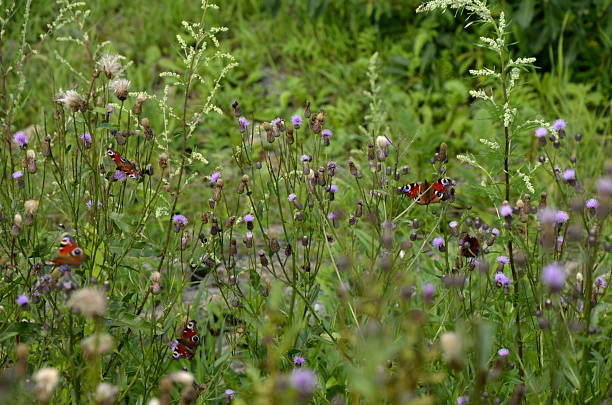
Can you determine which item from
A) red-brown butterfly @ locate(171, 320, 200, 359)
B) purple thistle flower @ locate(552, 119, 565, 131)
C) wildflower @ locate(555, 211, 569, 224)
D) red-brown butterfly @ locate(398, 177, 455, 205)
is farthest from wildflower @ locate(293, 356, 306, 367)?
purple thistle flower @ locate(552, 119, 565, 131)

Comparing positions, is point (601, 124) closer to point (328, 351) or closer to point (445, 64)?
point (445, 64)

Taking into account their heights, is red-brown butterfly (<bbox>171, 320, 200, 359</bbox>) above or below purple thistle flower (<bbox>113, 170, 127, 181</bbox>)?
below

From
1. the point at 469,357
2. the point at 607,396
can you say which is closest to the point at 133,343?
the point at 469,357

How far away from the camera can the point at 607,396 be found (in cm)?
191

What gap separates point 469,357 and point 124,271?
3.87ft

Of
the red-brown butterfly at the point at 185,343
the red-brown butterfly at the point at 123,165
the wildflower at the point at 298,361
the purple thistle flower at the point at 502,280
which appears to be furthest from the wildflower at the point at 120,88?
the purple thistle flower at the point at 502,280

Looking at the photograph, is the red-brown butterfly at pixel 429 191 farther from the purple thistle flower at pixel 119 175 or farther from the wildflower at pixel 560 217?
the purple thistle flower at pixel 119 175

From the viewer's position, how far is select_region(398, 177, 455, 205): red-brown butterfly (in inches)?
93.9

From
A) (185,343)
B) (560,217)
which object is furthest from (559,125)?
(185,343)

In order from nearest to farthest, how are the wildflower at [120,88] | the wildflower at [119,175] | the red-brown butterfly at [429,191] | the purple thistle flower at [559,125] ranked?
the wildflower at [120,88] < the wildflower at [119,175] < the red-brown butterfly at [429,191] < the purple thistle flower at [559,125]

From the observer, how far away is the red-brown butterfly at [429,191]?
7.82 ft

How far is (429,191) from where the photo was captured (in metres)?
2.44

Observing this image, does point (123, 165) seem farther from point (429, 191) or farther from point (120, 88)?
point (429, 191)

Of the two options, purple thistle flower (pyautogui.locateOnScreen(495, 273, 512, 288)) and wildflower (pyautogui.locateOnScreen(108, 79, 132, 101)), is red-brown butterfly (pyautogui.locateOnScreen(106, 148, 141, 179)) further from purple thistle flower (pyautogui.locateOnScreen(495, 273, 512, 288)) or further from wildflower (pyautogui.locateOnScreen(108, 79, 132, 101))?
purple thistle flower (pyautogui.locateOnScreen(495, 273, 512, 288))
